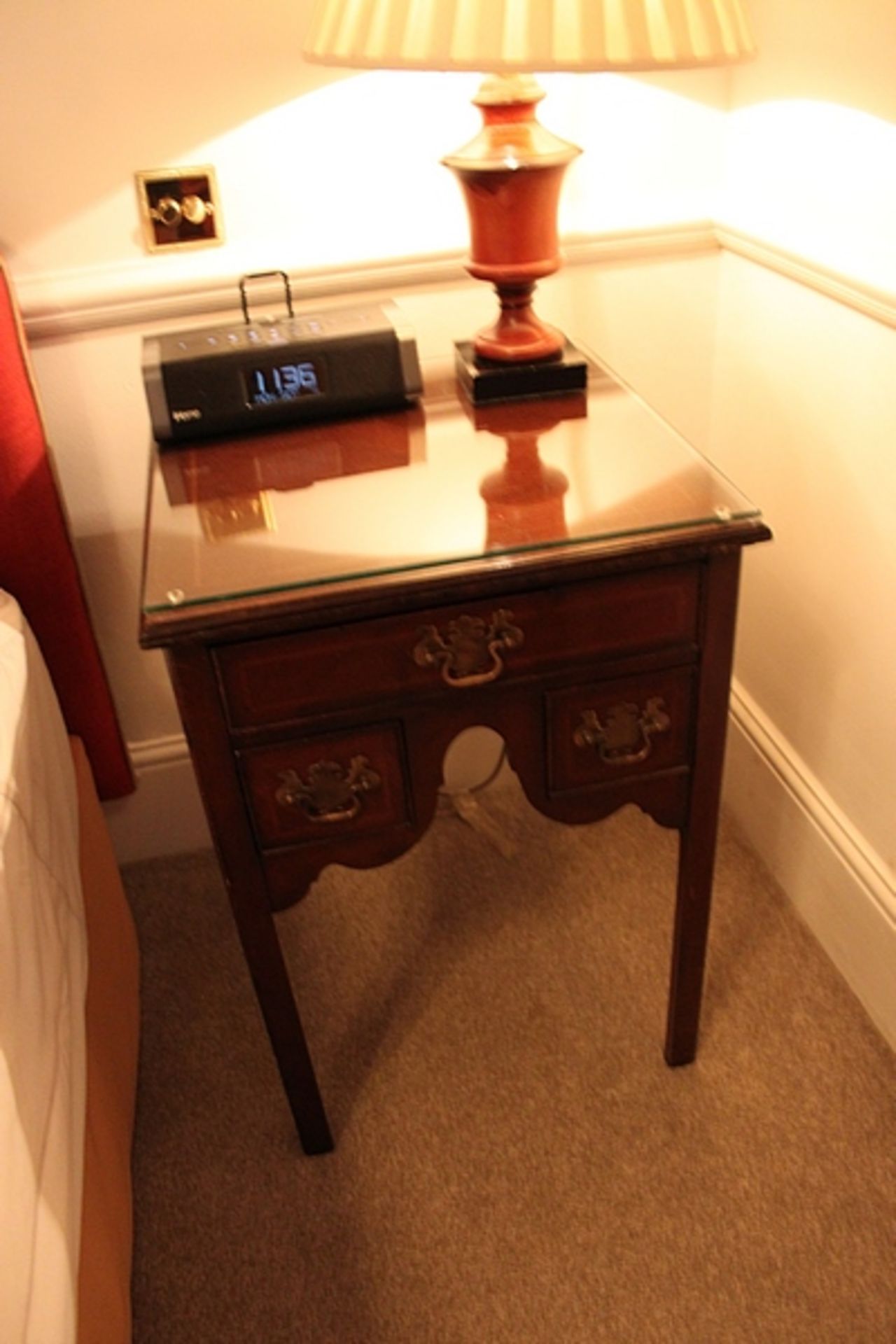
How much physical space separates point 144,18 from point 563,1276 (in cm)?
136

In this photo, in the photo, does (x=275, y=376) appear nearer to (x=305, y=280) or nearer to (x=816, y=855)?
(x=305, y=280)

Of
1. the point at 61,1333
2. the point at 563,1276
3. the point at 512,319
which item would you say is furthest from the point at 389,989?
the point at 512,319

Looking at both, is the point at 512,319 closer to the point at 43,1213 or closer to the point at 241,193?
the point at 241,193

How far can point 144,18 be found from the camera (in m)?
1.11

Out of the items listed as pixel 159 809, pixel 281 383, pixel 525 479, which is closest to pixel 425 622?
pixel 525 479

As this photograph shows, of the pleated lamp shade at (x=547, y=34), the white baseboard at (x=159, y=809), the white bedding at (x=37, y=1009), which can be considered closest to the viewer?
the white bedding at (x=37, y=1009)

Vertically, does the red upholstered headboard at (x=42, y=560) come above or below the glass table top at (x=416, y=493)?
below

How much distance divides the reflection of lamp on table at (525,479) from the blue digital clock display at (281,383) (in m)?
0.17

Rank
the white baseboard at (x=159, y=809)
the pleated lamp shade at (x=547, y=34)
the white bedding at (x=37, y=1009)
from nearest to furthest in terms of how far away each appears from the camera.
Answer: the white bedding at (x=37, y=1009), the pleated lamp shade at (x=547, y=34), the white baseboard at (x=159, y=809)

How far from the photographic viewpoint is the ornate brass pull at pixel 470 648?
86 centimetres

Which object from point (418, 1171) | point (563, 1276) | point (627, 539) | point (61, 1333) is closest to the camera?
→ point (61, 1333)

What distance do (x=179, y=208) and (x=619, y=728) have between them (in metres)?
0.78

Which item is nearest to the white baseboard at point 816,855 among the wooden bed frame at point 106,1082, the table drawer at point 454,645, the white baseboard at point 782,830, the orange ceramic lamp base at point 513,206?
the white baseboard at point 782,830

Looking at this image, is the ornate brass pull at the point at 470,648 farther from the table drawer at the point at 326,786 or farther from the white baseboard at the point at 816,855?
the white baseboard at the point at 816,855
